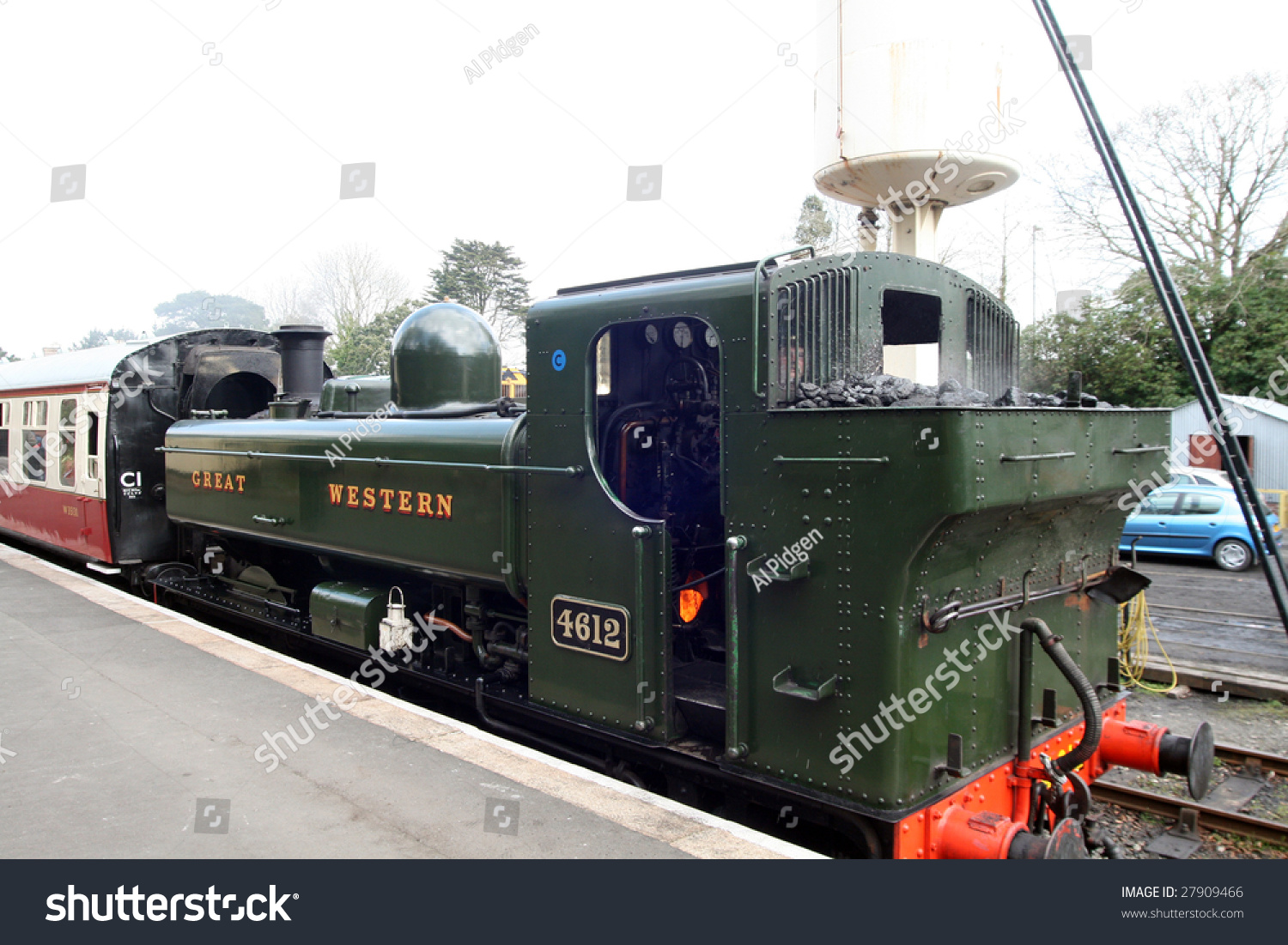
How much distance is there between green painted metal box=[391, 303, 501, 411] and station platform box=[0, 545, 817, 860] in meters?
2.06

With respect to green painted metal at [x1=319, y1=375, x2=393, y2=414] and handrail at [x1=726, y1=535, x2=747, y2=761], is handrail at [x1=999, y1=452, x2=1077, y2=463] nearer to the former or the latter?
handrail at [x1=726, y1=535, x2=747, y2=761]

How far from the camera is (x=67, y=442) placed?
1030cm

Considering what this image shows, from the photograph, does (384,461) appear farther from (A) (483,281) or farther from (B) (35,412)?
(A) (483,281)

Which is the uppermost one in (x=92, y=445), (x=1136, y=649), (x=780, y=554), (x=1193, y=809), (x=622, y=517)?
(x=92, y=445)

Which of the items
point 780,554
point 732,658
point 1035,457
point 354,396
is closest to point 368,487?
point 354,396

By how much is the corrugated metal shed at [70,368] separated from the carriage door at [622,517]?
686 cm

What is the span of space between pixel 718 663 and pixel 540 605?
0.99 m

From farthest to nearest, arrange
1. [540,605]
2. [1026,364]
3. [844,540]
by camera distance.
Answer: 1. [1026,364]
2. [540,605]
3. [844,540]

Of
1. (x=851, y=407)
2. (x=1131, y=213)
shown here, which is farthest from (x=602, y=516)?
(x=1131, y=213)

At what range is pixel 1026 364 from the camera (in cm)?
2536

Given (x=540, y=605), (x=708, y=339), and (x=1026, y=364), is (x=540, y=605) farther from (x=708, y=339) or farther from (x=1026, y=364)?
(x=1026, y=364)

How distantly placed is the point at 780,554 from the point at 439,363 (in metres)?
3.56

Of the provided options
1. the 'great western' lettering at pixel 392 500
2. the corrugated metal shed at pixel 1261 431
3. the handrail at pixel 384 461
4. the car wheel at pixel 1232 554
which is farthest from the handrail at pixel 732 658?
the corrugated metal shed at pixel 1261 431

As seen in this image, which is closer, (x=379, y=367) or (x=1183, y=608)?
(x=1183, y=608)
